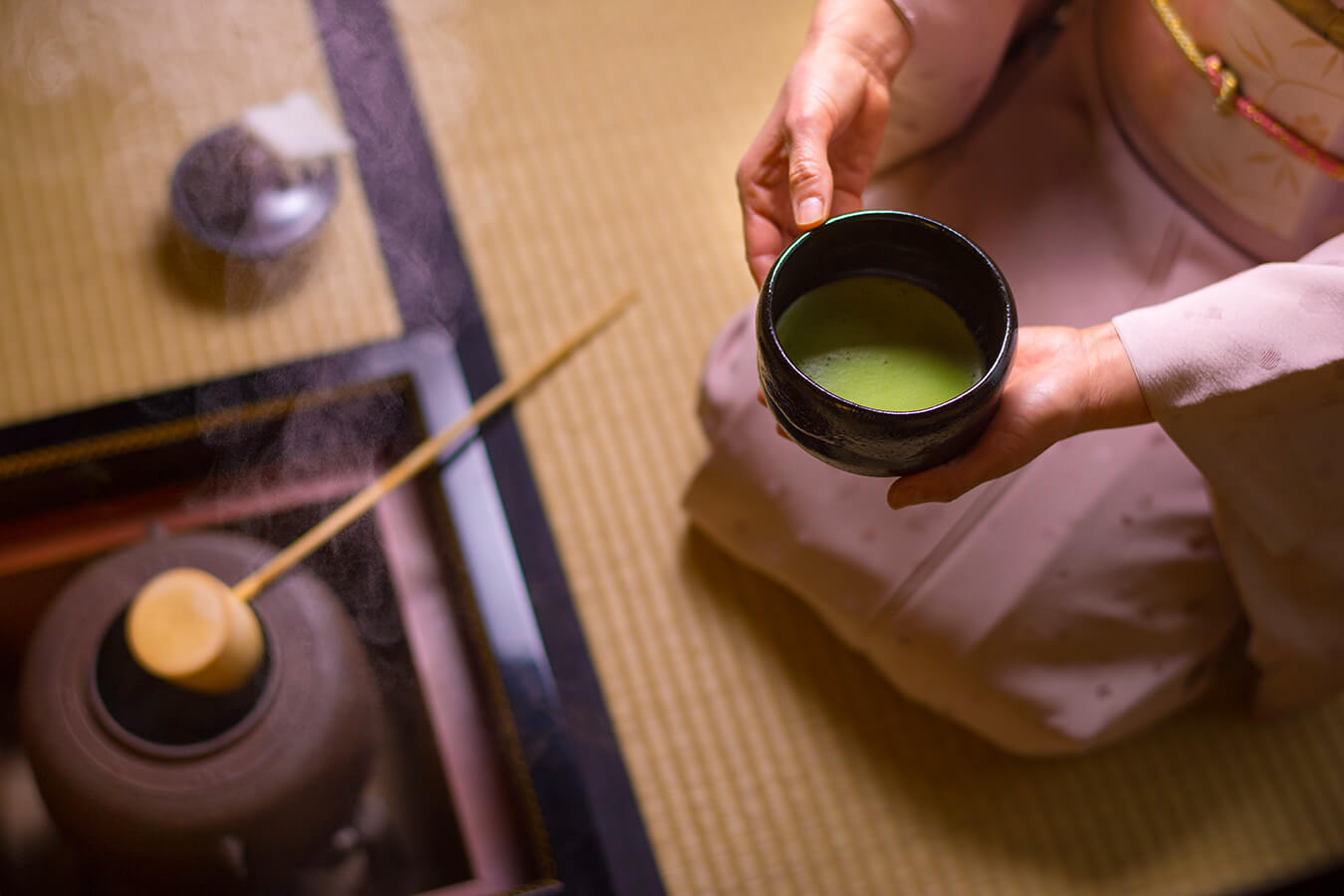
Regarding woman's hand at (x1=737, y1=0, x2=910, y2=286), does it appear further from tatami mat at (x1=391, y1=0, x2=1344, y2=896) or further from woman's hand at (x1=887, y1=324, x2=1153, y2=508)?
tatami mat at (x1=391, y1=0, x2=1344, y2=896)

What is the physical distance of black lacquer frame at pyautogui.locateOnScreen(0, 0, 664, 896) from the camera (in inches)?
53.1

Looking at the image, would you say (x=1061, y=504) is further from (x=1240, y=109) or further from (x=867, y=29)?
(x=867, y=29)

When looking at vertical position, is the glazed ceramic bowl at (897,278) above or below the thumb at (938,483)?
above

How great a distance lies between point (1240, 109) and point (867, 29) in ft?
1.31

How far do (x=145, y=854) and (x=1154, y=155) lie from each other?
56.7 inches

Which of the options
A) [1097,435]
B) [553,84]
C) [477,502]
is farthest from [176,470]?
[1097,435]

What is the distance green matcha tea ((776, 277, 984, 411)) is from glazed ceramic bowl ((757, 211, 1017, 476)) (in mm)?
11

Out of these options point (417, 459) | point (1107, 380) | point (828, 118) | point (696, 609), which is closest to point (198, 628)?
point (417, 459)

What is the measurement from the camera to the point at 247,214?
167 cm

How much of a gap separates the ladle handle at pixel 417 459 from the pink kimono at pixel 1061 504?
0.43m

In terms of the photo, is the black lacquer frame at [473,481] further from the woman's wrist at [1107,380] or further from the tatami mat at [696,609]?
the woman's wrist at [1107,380]

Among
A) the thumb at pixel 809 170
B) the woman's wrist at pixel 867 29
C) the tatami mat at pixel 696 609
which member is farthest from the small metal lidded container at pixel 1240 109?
the tatami mat at pixel 696 609

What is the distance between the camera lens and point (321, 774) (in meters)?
1.15

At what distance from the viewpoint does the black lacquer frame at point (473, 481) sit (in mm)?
1348
